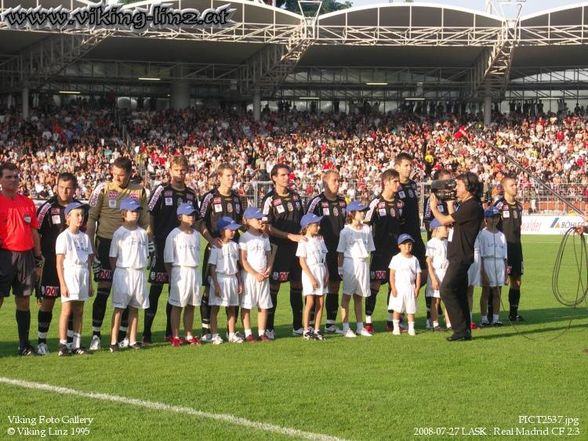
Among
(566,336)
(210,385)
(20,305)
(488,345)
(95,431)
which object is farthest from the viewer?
(566,336)

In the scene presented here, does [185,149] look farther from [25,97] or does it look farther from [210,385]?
[210,385]

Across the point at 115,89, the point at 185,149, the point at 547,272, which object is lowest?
the point at 547,272

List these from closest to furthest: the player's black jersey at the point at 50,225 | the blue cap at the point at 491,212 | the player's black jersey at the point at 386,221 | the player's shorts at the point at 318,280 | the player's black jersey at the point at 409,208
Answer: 1. the player's black jersey at the point at 50,225
2. the player's shorts at the point at 318,280
3. the player's black jersey at the point at 386,221
4. the player's black jersey at the point at 409,208
5. the blue cap at the point at 491,212

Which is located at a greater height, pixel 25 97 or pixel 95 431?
pixel 25 97

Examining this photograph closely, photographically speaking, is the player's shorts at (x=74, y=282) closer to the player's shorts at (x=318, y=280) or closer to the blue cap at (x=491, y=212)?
the player's shorts at (x=318, y=280)

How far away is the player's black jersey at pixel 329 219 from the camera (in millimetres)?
12648

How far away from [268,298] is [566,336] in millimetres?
3663

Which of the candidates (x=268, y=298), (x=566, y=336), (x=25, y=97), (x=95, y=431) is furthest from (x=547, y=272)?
(x=25, y=97)

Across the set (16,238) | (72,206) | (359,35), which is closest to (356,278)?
(72,206)

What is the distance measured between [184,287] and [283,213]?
166 centimetres

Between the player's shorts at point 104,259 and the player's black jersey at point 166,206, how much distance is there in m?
0.69

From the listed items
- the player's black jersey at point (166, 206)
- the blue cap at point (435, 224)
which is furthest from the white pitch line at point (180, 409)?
the blue cap at point (435, 224)

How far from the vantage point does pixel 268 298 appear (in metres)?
11.8

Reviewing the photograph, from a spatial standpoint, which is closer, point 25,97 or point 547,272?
point 547,272
